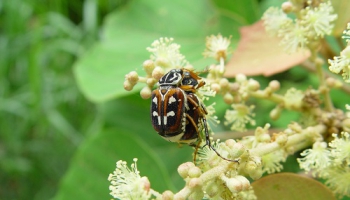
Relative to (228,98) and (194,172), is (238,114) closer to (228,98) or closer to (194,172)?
(228,98)

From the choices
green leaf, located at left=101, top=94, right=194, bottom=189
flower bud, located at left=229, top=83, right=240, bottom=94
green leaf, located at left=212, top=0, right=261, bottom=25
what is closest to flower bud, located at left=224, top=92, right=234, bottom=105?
flower bud, located at left=229, top=83, right=240, bottom=94

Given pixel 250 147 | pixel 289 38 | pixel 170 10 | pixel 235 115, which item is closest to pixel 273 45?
pixel 289 38

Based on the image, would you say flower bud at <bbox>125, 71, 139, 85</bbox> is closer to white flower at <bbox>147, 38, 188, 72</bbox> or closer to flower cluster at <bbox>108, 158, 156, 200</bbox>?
white flower at <bbox>147, 38, 188, 72</bbox>

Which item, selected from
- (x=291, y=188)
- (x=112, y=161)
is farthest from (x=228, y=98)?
(x=112, y=161)

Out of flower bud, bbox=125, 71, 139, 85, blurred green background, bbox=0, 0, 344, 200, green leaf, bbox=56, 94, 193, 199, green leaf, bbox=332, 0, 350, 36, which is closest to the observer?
flower bud, bbox=125, 71, 139, 85

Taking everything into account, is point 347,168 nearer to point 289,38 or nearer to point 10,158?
point 289,38
